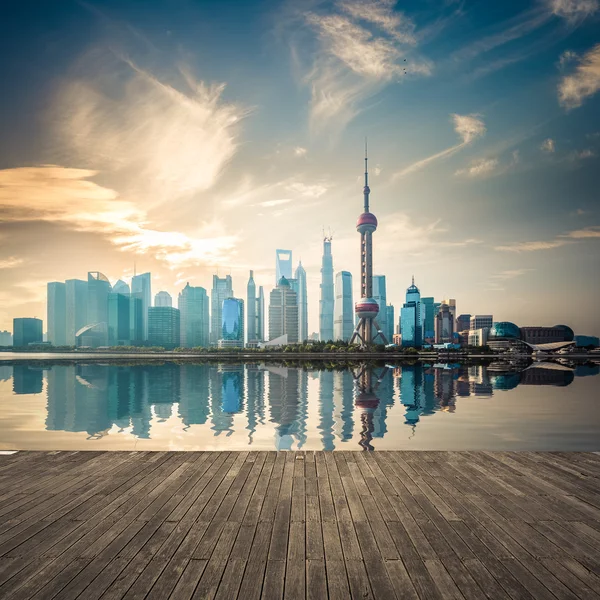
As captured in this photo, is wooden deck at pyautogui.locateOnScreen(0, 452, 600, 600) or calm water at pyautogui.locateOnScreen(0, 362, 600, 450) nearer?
wooden deck at pyautogui.locateOnScreen(0, 452, 600, 600)

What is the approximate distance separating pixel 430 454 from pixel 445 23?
3424 centimetres

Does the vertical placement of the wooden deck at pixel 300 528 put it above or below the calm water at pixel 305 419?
above

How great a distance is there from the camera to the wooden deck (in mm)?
4160

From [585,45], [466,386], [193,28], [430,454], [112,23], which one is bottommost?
[466,386]

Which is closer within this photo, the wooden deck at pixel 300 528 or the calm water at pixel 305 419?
the wooden deck at pixel 300 528

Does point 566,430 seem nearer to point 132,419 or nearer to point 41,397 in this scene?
point 132,419

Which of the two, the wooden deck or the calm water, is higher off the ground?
the wooden deck

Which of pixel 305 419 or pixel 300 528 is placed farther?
pixel 305 419

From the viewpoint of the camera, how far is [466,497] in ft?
21.6

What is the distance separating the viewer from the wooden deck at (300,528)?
13.6 ft

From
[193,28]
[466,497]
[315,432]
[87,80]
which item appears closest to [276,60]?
[193,28]

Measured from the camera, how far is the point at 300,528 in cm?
543

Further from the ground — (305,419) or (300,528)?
(300,528)

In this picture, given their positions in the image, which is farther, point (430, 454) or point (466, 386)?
point (466, 386)
